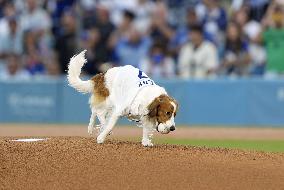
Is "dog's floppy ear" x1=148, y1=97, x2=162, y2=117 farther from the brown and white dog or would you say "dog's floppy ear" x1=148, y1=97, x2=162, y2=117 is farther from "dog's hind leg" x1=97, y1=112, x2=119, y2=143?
"dog's hind leg" x1=97, y1=112, x2=119, y2=143

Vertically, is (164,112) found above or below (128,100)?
below

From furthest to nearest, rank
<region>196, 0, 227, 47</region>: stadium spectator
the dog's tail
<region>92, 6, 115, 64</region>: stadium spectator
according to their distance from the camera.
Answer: <region>92, 6, 115, 64</region>: stadium spectator → <region>196, 0, 227, 47</region>: stadium spectator → the dog's tail

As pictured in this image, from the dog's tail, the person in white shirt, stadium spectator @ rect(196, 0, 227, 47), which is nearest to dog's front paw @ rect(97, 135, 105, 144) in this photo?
the dog's tail

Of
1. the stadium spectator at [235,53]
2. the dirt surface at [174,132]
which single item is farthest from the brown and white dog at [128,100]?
the stadium spectator at [235,53]

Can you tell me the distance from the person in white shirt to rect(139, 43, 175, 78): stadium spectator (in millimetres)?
272

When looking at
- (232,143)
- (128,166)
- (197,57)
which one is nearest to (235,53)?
(197,57)

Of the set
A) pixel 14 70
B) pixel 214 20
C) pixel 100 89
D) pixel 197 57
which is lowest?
pixel 100 89

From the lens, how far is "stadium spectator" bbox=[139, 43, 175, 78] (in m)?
19.6

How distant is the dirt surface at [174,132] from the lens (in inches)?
659

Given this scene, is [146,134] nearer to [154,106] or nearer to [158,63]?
[154,106]

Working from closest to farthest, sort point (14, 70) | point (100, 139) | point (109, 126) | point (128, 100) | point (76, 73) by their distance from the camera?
1. point (128, 100)
2. point (109, 126)
3. point (100, 139)
4. point (76, 73)
5. point (14, 70)

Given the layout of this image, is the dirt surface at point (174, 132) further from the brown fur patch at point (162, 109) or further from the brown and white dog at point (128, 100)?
the brown fur patch at point (162, 109)

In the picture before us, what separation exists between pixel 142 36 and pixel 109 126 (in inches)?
381

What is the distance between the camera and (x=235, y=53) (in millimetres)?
19438
